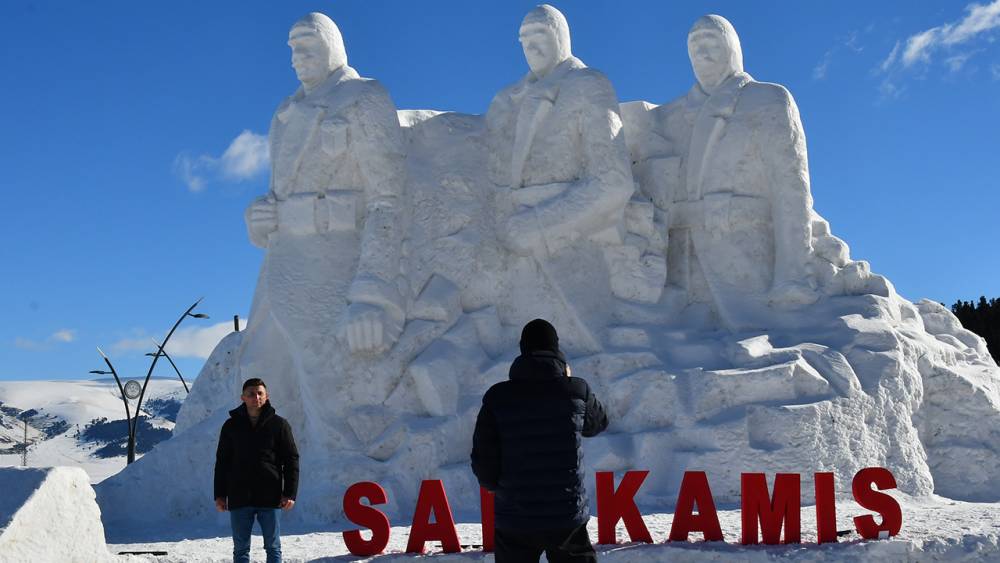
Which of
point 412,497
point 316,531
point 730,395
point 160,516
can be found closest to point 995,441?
point 730,395

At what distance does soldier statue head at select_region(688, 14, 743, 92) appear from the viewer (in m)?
9.58

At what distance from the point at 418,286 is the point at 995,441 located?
4575mm

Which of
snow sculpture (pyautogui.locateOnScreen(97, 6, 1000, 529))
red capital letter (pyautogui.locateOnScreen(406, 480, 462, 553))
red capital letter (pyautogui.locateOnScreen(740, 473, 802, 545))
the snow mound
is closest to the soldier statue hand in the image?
snow sculpture (pyautogui.locateOnScreen(97, 6, 1000, 529))

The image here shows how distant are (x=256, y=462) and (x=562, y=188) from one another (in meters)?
4.41

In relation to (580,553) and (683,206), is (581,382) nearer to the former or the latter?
(580,553)

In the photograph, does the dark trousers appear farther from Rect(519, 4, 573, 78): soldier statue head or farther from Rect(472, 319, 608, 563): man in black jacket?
Rect(519, 4, 573, 78): soldier statue head

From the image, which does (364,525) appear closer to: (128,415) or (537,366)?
(537,366)

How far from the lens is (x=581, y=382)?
4051 mm

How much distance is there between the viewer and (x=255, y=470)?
5188mm

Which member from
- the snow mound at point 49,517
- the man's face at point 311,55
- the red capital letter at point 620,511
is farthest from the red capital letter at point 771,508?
the man's face at point 311,55

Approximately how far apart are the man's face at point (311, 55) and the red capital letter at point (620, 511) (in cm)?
471

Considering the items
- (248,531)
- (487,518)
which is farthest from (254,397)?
(487,518)

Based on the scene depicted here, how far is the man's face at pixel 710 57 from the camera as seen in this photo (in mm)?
9586

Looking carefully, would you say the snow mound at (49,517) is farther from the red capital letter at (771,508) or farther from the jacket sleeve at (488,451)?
the red capital letter at (771,508)
